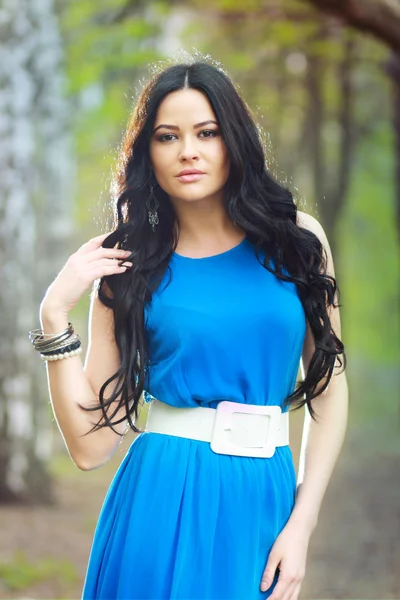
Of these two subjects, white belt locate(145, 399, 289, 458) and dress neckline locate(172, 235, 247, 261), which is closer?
white belt locate(145, 399, 289, 458)

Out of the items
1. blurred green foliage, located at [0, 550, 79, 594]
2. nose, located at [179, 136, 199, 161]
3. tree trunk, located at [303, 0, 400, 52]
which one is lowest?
blurred green foliage, located at [0, 550, 79, 594]

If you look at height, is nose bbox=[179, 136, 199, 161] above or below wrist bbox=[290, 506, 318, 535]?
above

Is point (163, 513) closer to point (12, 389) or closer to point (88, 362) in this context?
point (88, 362)

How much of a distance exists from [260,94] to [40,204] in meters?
7.96

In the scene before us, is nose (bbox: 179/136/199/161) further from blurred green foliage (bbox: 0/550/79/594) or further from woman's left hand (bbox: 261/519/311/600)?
blurred green foliage (bbox: 0/550/79/594)

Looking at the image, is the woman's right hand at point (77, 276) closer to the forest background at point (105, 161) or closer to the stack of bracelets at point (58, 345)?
the stack of bracelets at point (58, 345)

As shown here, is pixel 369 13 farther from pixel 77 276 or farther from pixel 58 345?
pixel 58 345

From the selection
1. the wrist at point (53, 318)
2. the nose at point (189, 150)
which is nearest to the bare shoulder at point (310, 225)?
the nose at point (189, 150)

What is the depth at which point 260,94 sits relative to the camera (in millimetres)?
15539

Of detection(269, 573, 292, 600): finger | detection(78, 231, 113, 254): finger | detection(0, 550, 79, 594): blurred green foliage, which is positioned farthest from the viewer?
detection(0, 550, 79, 594): blurred green foliage

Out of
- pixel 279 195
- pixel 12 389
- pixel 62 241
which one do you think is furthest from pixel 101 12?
pixel 279 195

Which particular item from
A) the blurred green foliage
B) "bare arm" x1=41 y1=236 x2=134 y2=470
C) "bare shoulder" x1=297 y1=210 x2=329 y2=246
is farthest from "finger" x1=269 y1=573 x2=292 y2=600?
the blurred green foliage

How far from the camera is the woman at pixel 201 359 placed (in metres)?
2.47

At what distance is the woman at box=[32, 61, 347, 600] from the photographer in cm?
247
